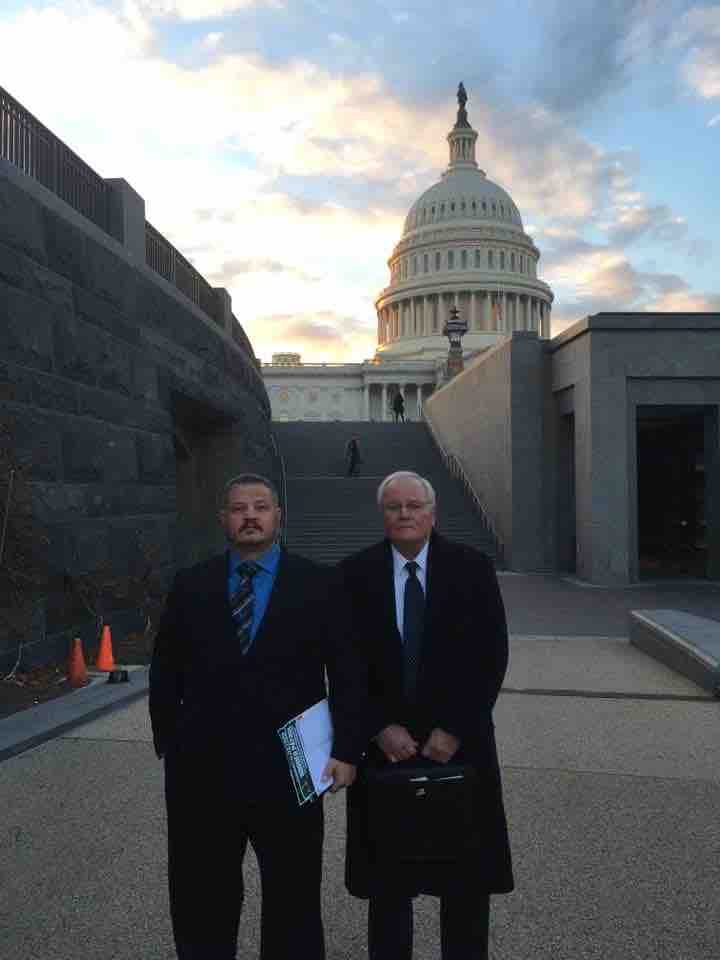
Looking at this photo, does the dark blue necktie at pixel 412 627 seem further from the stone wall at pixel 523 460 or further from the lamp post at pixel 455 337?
the lamp post at pixel 455 337

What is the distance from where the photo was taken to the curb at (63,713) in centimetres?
615

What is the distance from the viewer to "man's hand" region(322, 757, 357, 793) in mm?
2914

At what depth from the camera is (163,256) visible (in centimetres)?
1354

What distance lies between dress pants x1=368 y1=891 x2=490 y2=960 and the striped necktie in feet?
3.42

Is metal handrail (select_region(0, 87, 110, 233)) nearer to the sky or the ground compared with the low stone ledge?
nearer to the sky

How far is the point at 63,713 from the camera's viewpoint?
6.87m

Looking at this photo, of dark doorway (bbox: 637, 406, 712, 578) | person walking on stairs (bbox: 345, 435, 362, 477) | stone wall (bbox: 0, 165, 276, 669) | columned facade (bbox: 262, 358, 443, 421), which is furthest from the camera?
columned facade (bbox: 262, 358, 443, 421)

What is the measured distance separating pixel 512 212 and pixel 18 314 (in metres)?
110

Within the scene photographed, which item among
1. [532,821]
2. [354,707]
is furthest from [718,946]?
[354,707]

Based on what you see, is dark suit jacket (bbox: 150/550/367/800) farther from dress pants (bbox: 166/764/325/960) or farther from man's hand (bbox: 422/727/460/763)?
man's hand (bbox: 422/727/460/763)

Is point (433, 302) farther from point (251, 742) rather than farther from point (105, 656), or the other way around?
point (251, 742)

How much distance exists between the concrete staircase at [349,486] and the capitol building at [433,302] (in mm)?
Result: 55834

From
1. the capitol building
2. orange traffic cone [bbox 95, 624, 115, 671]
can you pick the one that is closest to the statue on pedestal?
the capitol building

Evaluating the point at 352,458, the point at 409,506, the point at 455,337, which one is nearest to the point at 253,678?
the point at 409,506
